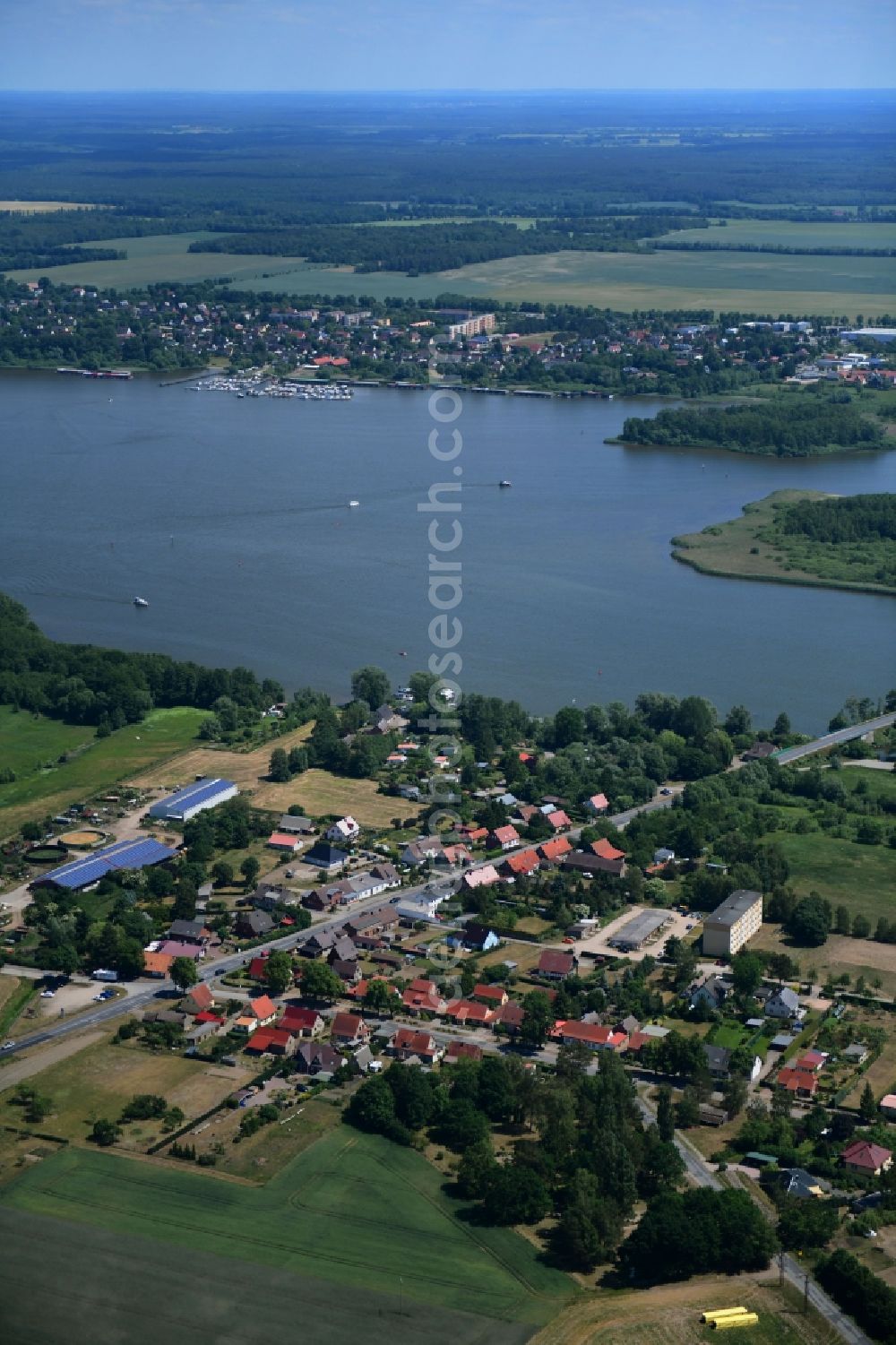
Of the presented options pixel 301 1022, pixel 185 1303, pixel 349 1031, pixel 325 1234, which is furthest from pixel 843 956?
pixel 185 1303

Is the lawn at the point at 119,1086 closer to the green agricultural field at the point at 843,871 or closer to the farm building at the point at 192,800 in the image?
the farm building at the point at 192,800

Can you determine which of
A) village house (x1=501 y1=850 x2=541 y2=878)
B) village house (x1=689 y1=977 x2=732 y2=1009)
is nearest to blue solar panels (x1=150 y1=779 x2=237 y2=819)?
village house (x1=501 y1=850 x2=541 y2=878)

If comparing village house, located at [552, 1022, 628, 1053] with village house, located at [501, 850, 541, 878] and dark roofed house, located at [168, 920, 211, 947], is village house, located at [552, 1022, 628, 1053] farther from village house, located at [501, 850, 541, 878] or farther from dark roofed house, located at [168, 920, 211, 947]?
dark roofed house, located at [168, 920, 211, 947]

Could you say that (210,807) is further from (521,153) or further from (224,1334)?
(521,153)

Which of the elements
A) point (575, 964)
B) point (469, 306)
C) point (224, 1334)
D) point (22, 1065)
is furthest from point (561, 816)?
point (469, 306)

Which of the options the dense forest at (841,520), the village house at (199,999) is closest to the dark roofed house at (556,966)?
the village house at (199,999)
